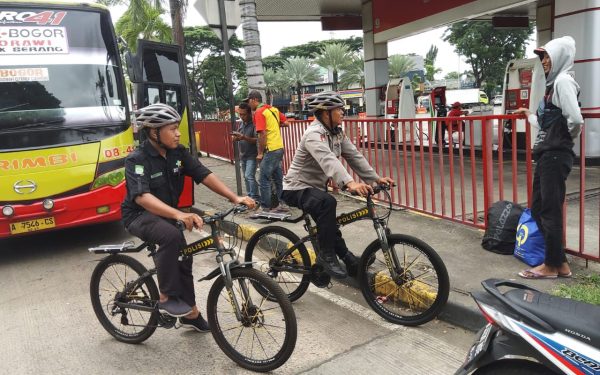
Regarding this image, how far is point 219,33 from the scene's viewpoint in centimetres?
727

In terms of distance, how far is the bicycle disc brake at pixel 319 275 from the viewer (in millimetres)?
3949

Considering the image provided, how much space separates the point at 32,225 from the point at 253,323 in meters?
3.78

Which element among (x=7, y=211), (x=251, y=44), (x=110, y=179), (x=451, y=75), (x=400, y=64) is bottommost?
(x=7, y=211)

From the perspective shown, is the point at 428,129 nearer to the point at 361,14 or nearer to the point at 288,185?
the point at 288,185

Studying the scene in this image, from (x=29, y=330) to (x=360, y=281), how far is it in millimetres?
2752

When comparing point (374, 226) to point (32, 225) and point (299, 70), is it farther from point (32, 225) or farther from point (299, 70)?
point (299, 70)

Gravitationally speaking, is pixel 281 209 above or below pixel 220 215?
below

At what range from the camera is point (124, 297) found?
3.59 m

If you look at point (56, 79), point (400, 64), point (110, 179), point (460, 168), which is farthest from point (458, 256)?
point (400, 64)

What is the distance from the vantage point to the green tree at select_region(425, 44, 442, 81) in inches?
3194

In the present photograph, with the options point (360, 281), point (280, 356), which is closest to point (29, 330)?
point (280, 356)

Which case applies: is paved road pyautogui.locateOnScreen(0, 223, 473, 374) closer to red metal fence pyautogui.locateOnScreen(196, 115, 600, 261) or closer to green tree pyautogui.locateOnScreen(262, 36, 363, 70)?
red metal fence pyautogui.locateOnScreen(196, 115, 600, 261)

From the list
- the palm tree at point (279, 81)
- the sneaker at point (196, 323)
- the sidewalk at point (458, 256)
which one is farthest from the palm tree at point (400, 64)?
the sneaker at point (196, 323)

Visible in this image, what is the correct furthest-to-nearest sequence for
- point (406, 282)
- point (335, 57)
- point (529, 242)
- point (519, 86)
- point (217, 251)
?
1. point (335, 57)
2. point (519, 86)
3. point (529, 242)
4. point (406, 282)
5. point (217, 251)
